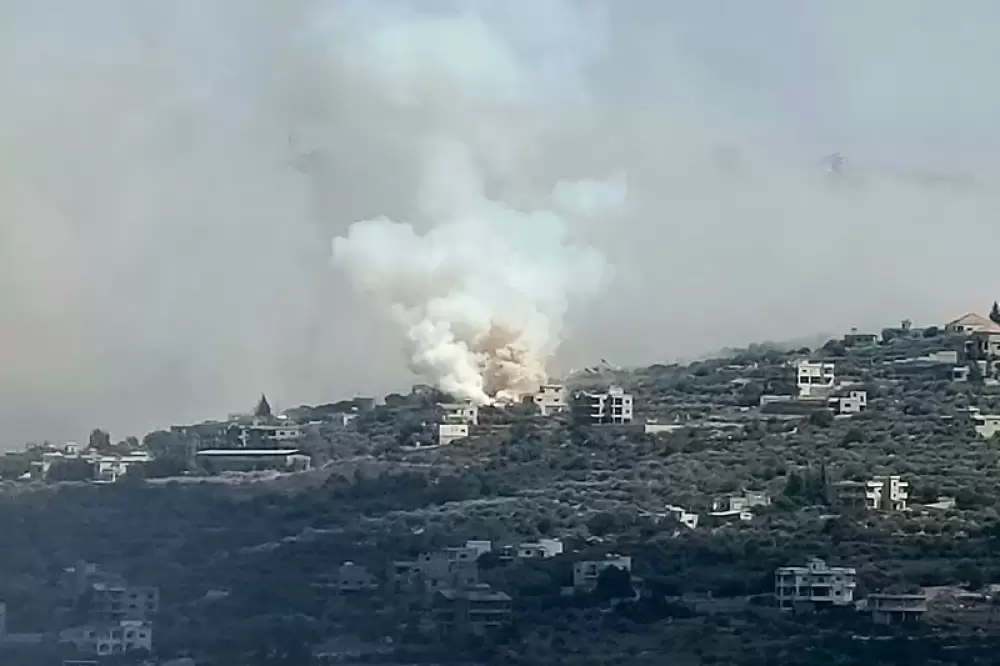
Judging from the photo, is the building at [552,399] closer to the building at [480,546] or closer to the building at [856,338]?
the building at [480,546]

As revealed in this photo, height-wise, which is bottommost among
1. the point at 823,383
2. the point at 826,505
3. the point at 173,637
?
the point at 173,637

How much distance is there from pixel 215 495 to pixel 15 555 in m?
0.95

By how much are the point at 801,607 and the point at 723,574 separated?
0.35 m

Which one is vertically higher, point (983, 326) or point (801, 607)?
point (983, 326)

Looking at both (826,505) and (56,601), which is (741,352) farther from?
(56,601)

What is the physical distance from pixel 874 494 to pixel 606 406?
1213 millimetres

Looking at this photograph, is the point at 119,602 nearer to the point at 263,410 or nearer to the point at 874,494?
the point at 263,410

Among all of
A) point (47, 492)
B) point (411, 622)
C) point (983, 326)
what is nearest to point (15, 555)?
point (47, 492)

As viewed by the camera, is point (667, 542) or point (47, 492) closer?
point (667, 542)

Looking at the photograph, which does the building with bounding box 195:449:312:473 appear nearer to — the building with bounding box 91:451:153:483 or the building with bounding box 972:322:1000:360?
the building with bounding box 91:451:153:483

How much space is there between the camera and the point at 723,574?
834 cm

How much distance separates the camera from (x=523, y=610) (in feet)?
27.5

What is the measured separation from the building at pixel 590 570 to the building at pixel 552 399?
693 millimetres

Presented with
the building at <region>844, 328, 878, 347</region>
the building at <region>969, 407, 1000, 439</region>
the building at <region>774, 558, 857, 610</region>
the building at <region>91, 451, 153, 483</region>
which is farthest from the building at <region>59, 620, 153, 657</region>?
the building at <region>969, 407, 1000, 439</region>
